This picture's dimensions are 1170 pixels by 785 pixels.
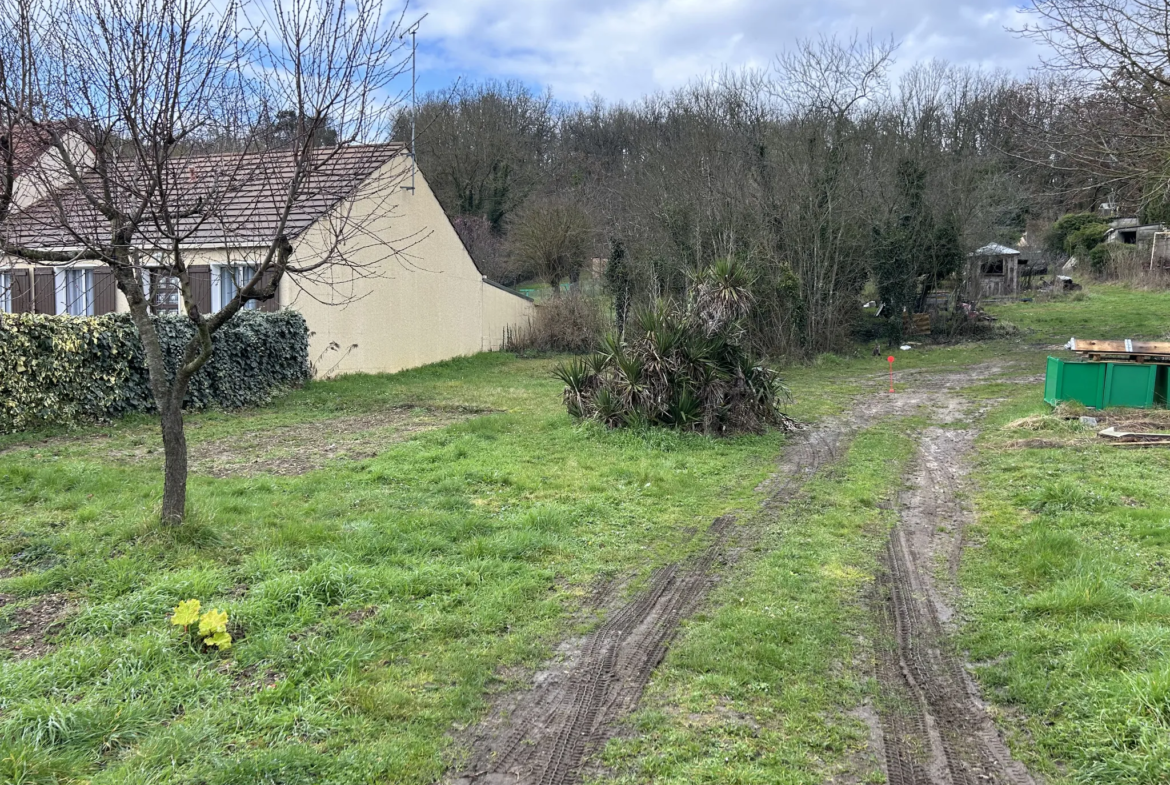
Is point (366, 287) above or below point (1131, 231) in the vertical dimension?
below

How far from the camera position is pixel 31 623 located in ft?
13.7

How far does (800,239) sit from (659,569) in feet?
58.4

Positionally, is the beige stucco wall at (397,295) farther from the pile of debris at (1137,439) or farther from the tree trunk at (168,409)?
the pile of debris at (1137,439)

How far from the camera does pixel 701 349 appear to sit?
1026 cm

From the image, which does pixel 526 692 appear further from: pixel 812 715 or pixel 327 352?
pixel 327 352

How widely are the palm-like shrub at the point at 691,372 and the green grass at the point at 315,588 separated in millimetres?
1037

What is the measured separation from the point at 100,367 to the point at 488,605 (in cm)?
921

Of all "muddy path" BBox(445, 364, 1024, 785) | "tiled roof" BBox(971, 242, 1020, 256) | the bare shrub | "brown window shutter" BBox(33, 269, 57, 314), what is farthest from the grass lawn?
"tiled roof" BBox(971, 242, 1020, 256)

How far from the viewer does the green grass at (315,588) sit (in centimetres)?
308

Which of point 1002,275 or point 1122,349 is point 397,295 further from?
point 1002,275

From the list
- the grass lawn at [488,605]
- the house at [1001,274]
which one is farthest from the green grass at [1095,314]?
the grass lawn at [488,605]

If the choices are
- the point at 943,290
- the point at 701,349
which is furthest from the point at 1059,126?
the point at 943,290

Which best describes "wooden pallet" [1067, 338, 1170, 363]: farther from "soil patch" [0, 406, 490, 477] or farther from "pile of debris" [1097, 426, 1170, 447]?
"soil patch" [0, 406, 490, 477]

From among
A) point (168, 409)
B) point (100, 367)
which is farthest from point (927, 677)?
point (100, 367)
